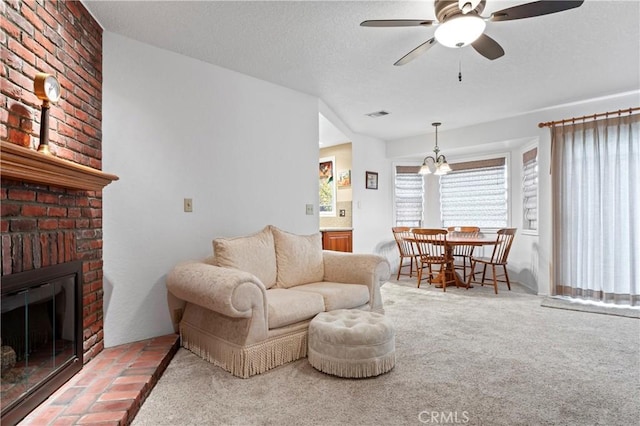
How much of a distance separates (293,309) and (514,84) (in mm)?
Answer: 3313

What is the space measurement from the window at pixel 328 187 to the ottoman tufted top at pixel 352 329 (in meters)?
3.56

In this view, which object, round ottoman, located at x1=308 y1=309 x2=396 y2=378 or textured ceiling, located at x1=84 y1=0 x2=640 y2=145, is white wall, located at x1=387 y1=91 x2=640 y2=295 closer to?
textured ceiling, located at x1=84 y1=0 x2=640 y2=145

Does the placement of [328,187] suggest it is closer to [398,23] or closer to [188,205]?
[188,205]

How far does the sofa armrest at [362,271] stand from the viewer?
9.65ft

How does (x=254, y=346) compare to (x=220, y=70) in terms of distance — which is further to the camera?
(x=220, y=70)

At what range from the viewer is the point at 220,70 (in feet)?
10.4

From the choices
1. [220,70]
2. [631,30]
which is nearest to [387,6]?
[220,70]


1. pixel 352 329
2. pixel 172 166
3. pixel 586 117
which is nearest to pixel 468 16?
pixel 352 329

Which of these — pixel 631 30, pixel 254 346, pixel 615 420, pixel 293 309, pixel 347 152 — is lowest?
pixel 615 420

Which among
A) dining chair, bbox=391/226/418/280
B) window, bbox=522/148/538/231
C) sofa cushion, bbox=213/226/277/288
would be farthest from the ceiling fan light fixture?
dining chair, bbox=391/226/418/280

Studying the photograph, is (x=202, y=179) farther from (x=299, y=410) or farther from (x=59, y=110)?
(x=299, y=410)

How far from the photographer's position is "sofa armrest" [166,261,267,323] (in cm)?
200

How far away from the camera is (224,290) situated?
2006mm

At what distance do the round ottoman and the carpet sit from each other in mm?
65
